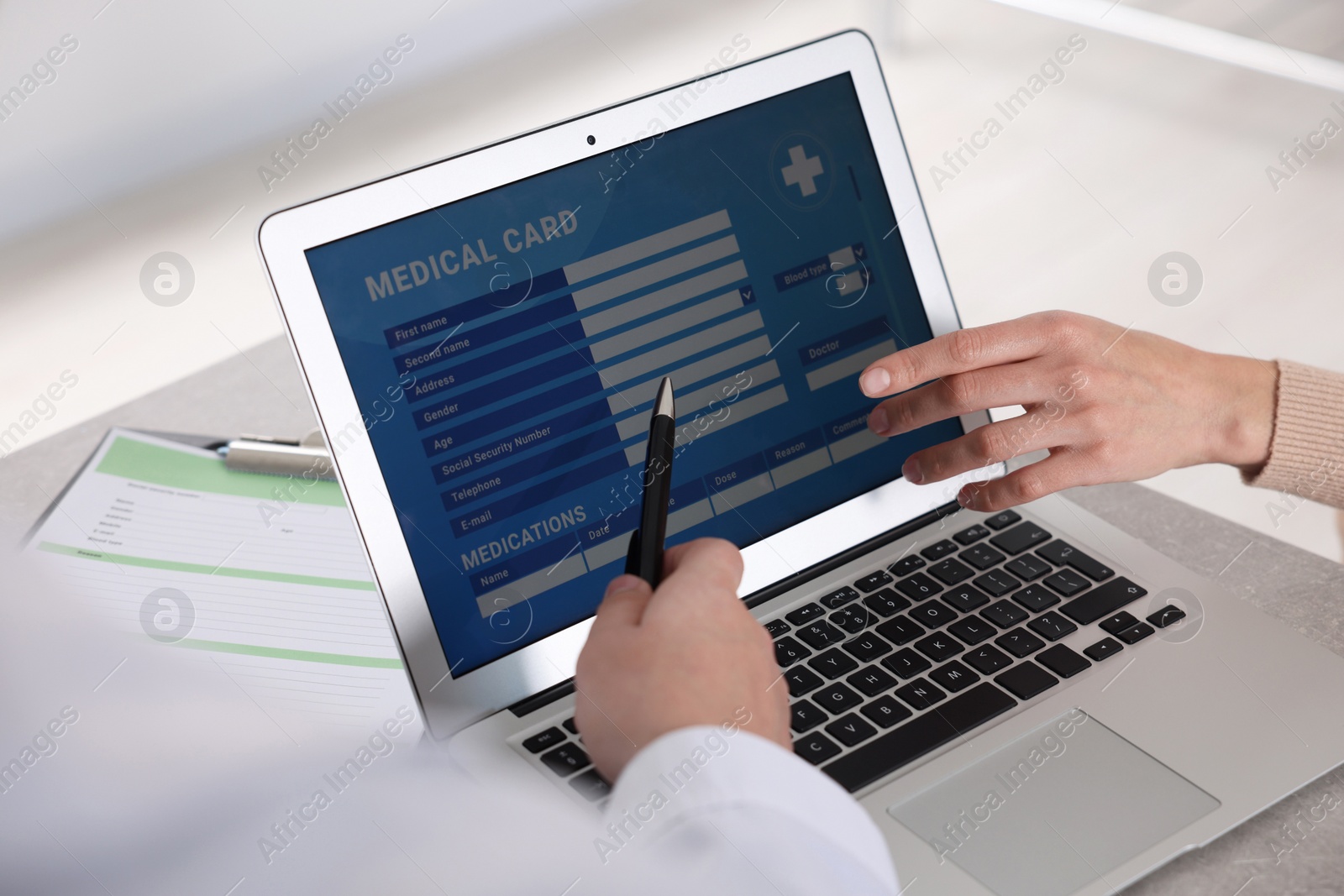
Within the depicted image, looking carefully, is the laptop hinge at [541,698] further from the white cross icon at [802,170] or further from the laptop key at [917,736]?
the white cross icon at [802,170]

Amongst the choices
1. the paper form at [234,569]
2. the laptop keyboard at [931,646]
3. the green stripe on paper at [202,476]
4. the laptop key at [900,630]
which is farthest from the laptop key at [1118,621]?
the green stripe on paper at [202,476]

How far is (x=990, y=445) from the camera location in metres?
0.64

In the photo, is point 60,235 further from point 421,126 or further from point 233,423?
point 421,126

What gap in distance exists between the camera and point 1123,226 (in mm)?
1797

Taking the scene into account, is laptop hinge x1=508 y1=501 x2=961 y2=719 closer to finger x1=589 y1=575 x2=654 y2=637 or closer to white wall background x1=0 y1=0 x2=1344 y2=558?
finger x1=589 y1=575 x2=654 y2=637

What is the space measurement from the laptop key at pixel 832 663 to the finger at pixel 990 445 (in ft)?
0.49

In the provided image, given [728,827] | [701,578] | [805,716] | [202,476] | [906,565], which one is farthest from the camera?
[202,476]

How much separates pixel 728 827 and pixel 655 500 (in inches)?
7.0

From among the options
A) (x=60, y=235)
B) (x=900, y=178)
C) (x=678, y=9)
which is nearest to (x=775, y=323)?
(x=900, y=178)

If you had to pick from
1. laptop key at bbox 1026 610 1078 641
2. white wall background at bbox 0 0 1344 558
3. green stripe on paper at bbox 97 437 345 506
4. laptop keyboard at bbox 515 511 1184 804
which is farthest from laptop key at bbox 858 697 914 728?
white wall background at bbox 0 0 1344 558

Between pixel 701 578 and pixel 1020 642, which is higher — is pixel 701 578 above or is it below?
above

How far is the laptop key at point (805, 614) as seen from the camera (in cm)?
58

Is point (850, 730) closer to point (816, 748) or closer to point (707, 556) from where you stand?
point (816, 748)

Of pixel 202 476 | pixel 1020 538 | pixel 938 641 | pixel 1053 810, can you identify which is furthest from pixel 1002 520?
pixel 202 476
